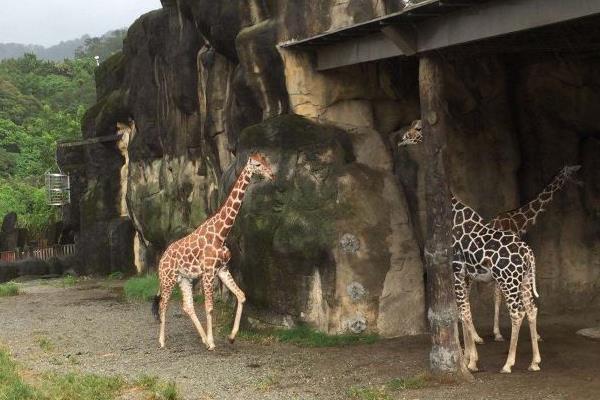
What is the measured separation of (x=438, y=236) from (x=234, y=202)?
3841mm

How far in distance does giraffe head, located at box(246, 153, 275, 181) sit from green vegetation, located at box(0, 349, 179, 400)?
11.6 ft

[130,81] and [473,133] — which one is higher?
[130,81]

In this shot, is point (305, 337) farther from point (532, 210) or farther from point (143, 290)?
point (143, 290)

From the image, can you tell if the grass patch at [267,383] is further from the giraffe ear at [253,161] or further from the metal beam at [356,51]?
the metal beam at [356,51]

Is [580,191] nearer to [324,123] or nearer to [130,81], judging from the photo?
[324,123]

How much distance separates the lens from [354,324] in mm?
11047

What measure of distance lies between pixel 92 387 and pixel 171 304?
7.89m

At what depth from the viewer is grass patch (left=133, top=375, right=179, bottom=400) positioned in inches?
325

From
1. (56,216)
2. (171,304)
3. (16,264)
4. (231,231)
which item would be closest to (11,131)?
(56,216)

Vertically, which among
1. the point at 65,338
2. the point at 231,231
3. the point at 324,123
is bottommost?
the point at 65,338

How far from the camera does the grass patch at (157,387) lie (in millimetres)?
8258

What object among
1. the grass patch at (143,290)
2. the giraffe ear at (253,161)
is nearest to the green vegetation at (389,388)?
the giraffe ear at (253,161)

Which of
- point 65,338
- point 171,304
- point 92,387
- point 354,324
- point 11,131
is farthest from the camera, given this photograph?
point 11,131

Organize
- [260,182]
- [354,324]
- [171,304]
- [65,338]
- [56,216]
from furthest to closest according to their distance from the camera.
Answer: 1. [56,216]
2. [171,304]
3. [65,338]
4. [260,182]
5. [354,324]
